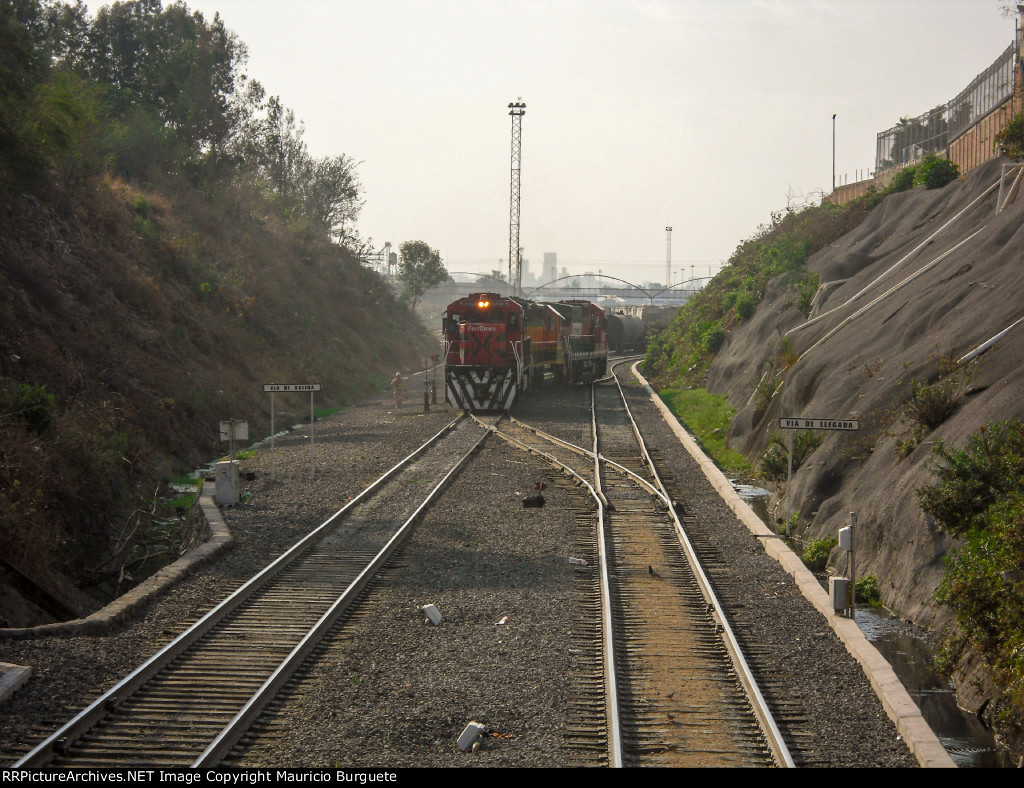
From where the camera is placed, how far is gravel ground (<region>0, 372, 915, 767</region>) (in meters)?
7.18

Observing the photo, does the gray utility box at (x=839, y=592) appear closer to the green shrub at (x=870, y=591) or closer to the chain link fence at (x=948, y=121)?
the green shrub at (x=870, y=591)

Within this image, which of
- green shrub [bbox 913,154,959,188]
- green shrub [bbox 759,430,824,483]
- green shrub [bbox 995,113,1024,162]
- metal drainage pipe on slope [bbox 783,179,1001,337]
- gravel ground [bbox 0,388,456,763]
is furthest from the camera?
green shrub [bbox 913,154,959,188]

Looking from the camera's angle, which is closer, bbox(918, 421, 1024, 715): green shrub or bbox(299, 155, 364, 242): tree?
bbox(918, 421, 1024, 715): green shrub

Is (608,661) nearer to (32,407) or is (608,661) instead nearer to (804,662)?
(804,662)

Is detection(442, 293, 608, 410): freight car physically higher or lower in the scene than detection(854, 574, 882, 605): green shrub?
higher

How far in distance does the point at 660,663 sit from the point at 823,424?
258 inches

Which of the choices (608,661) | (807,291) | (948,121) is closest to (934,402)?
(608,661)

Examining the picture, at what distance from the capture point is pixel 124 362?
22.7m

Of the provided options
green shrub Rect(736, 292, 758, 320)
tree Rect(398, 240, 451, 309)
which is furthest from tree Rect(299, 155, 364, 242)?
green shrub Rect(736, 292, 758, 320)

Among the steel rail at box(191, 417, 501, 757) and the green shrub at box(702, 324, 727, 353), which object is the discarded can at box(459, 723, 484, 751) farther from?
the green shrub at box(702, 324, 727, 353)

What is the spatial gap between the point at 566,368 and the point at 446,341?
9.87 m

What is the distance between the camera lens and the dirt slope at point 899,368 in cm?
1227

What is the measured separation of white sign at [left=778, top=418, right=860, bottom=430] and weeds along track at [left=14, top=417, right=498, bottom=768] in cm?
620

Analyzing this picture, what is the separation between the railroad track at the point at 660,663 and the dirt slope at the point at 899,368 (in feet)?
8.71
